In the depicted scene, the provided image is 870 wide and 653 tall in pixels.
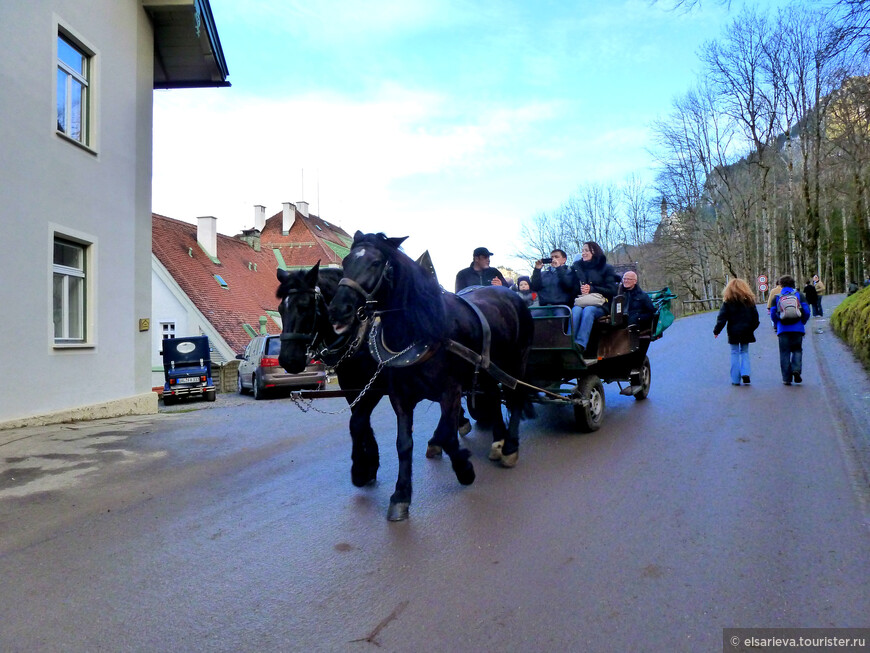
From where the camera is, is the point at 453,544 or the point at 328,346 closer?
the point at 453,544

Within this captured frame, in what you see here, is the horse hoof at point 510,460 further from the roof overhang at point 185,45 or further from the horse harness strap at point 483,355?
the roof overhang at point 185,45

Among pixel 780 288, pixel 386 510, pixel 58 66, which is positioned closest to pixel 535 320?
pixel 386 510

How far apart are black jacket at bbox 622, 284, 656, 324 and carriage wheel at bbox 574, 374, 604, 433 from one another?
1.63 metres

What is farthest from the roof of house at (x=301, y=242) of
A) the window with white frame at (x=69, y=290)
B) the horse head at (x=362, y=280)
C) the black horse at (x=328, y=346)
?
the horse head at (x=362, y=280)

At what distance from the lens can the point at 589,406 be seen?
6.97 m

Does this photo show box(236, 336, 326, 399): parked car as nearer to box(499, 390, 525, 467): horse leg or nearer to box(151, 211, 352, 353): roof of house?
box(151, 211, 352, 353): roof of house

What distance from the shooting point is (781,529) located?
156 inches

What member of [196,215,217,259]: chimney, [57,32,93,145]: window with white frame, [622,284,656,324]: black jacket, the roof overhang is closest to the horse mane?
[622,284,656,324]: black jacket

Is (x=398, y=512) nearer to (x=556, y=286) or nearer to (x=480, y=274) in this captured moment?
(x=480, y=274)

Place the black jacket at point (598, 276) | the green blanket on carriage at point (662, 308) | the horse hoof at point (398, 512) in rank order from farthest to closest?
the green blanket on carriage at point (662, 308) → the black jacket at point (598, 276) → the horse hoof at point (398, 512)

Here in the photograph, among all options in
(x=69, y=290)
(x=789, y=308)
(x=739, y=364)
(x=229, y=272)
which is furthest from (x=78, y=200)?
(x=229, y=272)

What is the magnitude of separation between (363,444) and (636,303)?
16.5 feet

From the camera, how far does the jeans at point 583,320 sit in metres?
7.16

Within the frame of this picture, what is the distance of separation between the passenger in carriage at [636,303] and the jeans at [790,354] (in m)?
2.91
